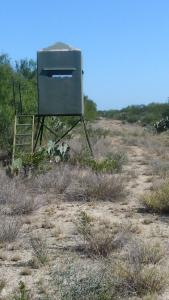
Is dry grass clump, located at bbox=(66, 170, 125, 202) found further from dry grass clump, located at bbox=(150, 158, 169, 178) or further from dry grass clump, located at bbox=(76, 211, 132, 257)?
dry grass clump, located at bbox=(76, 211, 132, 257)

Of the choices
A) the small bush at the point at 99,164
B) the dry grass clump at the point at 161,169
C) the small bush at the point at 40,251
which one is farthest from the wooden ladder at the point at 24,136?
the small bush at the point at 40,251

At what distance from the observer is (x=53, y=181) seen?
14.3 meters

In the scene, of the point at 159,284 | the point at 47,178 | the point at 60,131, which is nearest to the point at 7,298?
the point at 159,284

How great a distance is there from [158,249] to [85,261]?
1.00 metres

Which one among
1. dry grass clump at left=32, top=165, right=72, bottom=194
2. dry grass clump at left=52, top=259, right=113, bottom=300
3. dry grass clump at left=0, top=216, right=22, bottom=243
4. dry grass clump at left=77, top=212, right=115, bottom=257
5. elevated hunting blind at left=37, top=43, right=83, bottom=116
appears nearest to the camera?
dry grass clump at left=52, top=259, right=113, bottom=300

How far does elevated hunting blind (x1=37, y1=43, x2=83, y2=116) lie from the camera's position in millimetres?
18391

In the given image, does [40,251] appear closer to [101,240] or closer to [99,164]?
[101,240]

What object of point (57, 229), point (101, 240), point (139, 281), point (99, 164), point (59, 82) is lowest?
point (57, 229)

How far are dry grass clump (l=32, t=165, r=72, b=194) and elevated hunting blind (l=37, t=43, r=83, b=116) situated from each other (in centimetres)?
417

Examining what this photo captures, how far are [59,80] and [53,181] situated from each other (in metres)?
5.21

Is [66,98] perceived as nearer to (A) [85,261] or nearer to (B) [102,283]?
(A) [85,261]

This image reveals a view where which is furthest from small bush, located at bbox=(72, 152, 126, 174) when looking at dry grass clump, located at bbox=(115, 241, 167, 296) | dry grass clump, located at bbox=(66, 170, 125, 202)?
dry grass clump, located at bbox=(115, 241, 167, 296)

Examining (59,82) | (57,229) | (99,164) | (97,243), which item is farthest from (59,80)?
(97,243)

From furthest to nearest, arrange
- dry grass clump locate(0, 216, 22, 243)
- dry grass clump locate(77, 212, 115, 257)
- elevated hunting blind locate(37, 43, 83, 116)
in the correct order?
elevated hunting blind locate(37, 43, 83, 116)
dry grass clump locate(0, 216, 22, 243)
dry grass clump locate(77, 212, 115, 257)
